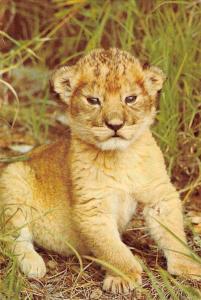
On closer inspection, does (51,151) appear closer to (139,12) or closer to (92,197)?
(92,197)

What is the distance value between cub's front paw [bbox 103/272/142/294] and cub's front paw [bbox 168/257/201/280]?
250mm

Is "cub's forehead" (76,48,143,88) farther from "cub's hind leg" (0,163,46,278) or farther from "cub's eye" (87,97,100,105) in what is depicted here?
"cub's hind leg" (0,163,46,278)

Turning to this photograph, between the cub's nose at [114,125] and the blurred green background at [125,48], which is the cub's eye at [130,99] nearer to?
the cub's nose at [114,125]

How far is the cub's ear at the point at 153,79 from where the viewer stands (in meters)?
5.28

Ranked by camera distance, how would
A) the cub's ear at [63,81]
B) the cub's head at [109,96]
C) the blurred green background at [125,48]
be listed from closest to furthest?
the cub's head at [109,96] < the cub's ear at [63,81] < the blurred green background at [125,48]

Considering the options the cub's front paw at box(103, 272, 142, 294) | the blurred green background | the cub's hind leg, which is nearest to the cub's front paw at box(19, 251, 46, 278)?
the cub's hind leg

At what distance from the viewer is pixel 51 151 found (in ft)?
18.7

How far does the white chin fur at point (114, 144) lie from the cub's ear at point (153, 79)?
49cm

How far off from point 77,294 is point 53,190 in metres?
0.88

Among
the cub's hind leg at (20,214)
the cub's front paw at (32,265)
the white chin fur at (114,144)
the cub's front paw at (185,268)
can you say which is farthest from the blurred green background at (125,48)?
the cub's front paw at (185,268)

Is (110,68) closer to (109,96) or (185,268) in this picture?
(109,96)

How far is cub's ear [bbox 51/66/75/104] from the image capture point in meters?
5.28

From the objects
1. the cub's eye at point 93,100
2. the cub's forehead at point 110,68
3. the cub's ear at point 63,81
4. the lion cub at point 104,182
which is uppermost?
the cub's forehead at point 110,68

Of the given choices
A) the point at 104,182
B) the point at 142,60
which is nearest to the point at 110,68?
the point at 104,182
